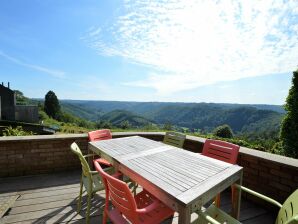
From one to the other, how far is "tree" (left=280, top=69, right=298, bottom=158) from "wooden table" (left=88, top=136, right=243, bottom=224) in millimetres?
4884

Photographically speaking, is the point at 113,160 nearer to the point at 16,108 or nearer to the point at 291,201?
the point at 291,201

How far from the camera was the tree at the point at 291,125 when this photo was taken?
558cm

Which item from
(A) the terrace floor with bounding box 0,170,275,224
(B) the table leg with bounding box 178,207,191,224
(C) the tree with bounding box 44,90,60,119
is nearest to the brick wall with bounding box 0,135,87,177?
(A) the terrace floor with bounding box 0,170,275,224

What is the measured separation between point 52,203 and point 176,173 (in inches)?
75.1

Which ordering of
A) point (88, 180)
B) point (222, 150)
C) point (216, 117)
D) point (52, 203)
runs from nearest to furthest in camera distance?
point (88, 180), point (222, 150), point (52, 203), point (216, 117)

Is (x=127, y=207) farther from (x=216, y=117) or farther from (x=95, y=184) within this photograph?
(x=216, y=117)

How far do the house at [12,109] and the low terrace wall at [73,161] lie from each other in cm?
2543

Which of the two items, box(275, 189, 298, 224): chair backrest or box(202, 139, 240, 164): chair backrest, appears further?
box(202, 139, 240, 164): chair backrest

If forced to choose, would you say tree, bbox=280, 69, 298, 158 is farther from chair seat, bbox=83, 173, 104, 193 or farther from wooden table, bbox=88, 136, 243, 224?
chair seat, bbox=83, 173, 104, 193

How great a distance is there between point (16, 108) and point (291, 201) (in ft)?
102

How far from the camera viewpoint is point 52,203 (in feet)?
8.52

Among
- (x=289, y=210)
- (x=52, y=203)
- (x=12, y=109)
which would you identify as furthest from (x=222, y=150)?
(x=12, y=109)

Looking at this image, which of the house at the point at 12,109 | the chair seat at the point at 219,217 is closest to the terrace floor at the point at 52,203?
the chair seat at the point at 219,217

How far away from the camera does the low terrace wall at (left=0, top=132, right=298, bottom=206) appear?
2428 millimetres
